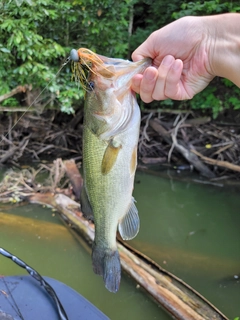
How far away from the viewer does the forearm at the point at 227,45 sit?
4.88ft

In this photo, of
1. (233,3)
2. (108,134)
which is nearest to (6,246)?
(108,134)

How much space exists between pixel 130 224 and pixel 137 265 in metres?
1.75

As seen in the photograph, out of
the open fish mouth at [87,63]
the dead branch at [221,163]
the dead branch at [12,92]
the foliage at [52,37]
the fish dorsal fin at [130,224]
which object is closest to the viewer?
the open fish mouth at [87,63]

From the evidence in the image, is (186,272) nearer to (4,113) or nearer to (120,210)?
(120,210)

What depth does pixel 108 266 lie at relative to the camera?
6.13 ft

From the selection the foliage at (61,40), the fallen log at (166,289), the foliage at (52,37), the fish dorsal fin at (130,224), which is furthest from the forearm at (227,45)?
the foliage at (61,40)

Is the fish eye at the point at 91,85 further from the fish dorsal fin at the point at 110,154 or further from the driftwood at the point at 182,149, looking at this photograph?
the driftwood at the point at 182,149

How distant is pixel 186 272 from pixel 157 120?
4917 mm

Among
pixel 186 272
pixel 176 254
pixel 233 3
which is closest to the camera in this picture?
pixel 186 272

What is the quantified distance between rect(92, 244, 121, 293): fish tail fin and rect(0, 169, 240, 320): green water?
1.47 meters

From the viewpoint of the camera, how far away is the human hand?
1476 millimetres

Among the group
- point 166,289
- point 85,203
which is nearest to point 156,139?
point 166,289

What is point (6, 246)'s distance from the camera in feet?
13.1

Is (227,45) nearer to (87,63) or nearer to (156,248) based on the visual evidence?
(87,63)
